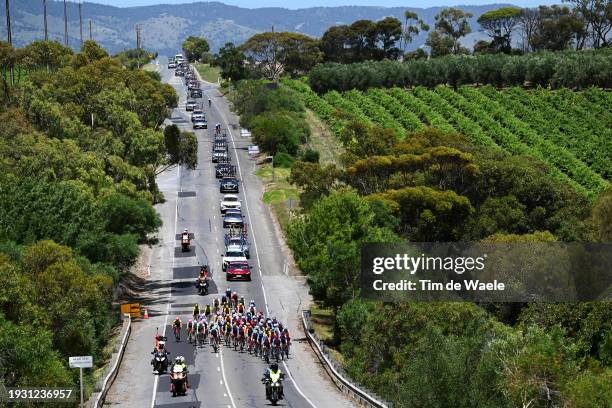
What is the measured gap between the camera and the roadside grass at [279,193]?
89.9 meters

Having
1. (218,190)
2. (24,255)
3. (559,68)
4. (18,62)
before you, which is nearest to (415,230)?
(218,190)

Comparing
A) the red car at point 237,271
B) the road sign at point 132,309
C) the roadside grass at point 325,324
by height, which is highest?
the road sign at point 132,309

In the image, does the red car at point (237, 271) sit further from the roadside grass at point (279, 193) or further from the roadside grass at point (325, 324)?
the roadside grass at point (279, 193)

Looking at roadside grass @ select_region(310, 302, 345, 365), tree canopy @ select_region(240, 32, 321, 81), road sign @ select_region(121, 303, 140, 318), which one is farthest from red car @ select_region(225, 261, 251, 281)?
tree canopy @ select_region(240, 32, 321, 81)

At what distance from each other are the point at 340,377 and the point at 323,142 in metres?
78.8

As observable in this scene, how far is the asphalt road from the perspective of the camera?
44.7 metres

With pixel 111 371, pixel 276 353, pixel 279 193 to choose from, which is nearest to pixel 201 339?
pixel 276 353

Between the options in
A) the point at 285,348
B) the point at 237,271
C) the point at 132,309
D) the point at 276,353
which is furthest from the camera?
the point at 237,271

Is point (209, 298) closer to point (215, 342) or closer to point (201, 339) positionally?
point (201, 339)

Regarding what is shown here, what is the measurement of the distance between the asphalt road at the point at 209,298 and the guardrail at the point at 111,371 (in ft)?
1.15

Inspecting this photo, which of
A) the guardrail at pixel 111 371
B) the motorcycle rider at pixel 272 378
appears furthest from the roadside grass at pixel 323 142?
the motorcycle rider at pixel 272 378

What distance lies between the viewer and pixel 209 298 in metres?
65.8

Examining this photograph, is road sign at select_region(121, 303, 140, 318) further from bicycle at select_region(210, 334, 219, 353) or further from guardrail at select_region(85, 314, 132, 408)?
bicycle at select_region(210, 334, 219, 353)

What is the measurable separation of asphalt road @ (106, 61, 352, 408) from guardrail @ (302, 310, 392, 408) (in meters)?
0.43
